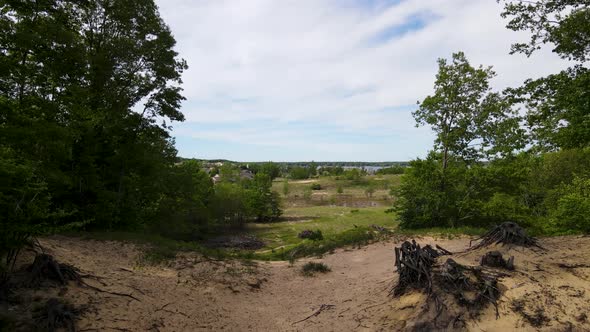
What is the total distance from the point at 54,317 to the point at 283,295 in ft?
20.6

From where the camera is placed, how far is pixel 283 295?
1007cm

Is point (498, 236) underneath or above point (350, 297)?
above

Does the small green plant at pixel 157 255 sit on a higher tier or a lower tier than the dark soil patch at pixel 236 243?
higher

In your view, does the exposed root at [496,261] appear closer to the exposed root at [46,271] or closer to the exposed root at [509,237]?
the exposed root at [509,237]

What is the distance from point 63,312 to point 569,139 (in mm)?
13155

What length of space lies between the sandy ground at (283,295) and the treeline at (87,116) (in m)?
2.02

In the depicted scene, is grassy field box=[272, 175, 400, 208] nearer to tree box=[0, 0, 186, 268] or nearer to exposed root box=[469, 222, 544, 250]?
tree box=[0, 0, 186, 268]

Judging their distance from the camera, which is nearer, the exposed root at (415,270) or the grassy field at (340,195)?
the exposed root at (415,270)

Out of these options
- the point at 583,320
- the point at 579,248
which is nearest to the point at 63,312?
the point at 583,320

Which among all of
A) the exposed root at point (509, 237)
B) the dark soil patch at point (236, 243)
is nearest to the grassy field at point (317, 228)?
the dark soil patch at point (236, 243)

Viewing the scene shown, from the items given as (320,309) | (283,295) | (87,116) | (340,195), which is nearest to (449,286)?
(320,309)

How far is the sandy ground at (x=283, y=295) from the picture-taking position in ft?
21.0

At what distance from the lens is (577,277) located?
7.14m

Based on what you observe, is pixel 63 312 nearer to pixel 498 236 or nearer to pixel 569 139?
pixel 498 236
